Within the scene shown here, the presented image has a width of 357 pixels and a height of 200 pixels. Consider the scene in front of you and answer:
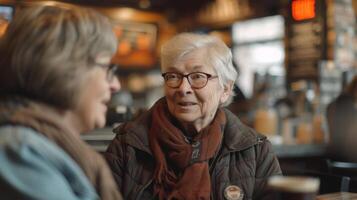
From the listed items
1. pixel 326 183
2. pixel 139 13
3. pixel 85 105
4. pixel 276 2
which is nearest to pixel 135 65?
pixel 139 13

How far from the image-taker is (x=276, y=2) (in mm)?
6758

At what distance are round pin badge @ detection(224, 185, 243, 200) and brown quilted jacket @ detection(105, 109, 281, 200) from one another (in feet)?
0.05

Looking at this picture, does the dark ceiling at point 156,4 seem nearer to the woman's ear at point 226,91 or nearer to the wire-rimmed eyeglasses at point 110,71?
the woman's ear at point 226,91

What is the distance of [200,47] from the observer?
2035 millimetres

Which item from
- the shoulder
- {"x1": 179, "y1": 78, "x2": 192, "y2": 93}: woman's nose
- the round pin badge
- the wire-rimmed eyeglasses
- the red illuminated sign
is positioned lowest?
the round pin badge

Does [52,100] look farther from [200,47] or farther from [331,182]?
[331,182]

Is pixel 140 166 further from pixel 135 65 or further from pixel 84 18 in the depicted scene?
pixel 135 65

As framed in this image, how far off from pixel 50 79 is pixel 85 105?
0.11 m

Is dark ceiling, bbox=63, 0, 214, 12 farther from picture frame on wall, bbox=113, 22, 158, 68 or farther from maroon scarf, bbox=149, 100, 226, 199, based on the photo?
maroon scarf, bbox=149, 100, 226, 199

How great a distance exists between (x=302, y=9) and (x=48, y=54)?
577 centimetres

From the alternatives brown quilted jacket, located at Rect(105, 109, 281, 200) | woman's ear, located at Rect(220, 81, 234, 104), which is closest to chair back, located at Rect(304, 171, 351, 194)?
brown quilted jacket, located at Rect(105, 109, 281, 200)

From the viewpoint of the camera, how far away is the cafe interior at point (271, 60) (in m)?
4.18

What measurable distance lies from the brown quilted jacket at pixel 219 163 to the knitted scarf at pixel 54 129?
0.80 meters

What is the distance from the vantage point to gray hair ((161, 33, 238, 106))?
2031mm
